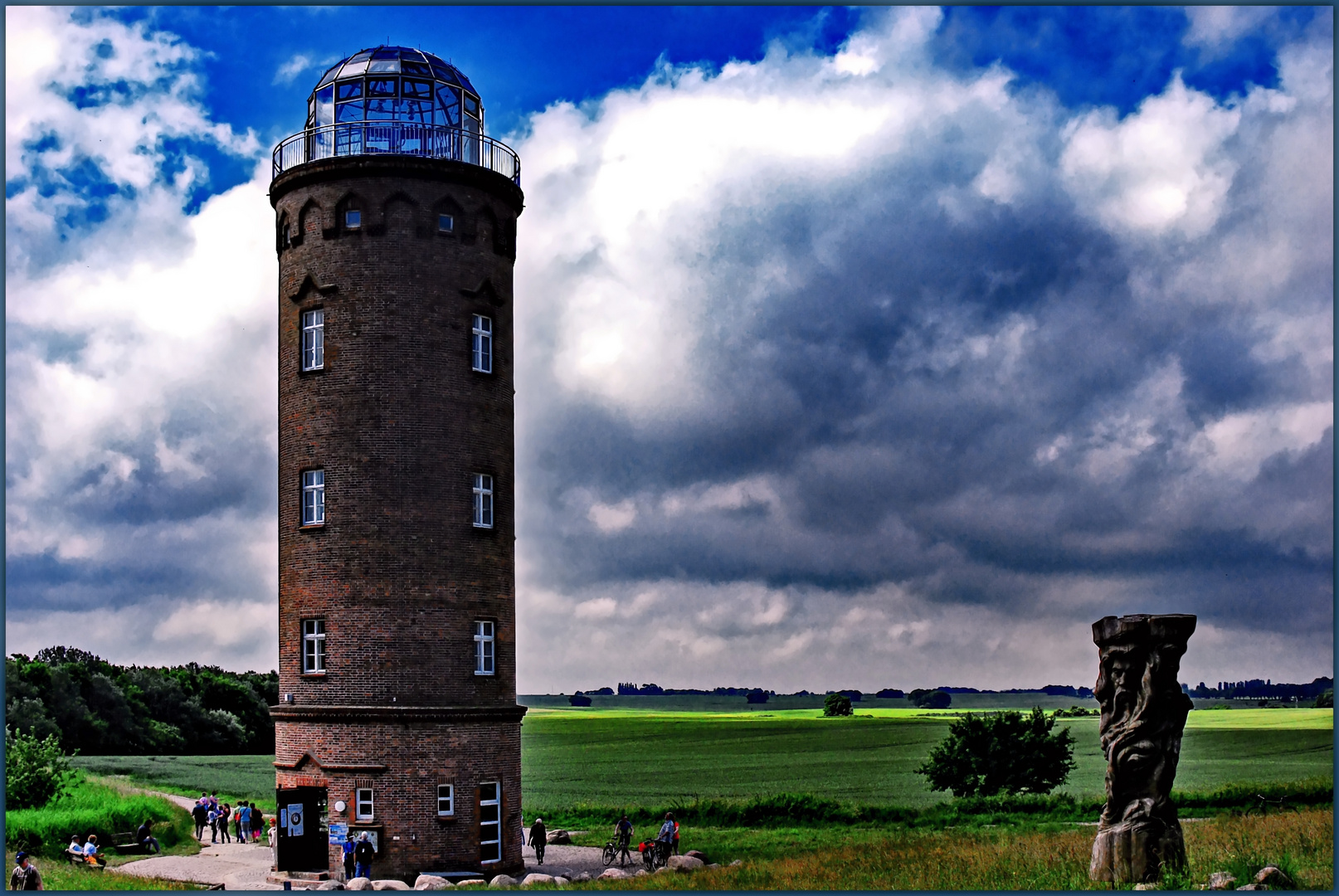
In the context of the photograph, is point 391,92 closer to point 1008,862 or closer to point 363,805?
point 363,805

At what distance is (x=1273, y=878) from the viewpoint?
23281 millimetres

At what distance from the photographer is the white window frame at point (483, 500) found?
35.8 metres

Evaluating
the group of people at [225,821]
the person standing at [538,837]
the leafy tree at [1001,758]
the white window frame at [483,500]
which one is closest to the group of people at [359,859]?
the person standing at [538,837]

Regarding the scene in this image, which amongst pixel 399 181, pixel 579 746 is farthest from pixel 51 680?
pixel 399 181

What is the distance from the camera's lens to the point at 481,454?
118 feet

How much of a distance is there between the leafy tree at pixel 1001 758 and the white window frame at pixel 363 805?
2954 centimetres

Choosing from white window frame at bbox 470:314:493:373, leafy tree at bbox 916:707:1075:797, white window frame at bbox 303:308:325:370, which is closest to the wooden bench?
white window frame at bbox 303:308:325:370

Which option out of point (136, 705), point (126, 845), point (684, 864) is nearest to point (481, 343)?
point (684, 864)

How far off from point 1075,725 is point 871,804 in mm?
60781

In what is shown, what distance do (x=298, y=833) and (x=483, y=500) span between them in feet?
33.9

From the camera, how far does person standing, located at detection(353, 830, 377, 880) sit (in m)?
32.5

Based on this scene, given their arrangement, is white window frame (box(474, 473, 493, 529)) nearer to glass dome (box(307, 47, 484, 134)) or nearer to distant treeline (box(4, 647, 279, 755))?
Answer: glass dome (box(307, 47, 484, 134))

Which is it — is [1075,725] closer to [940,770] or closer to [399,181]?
[940,770]

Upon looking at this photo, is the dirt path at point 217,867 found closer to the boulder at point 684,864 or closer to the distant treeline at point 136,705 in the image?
the boulder at point 684,864
